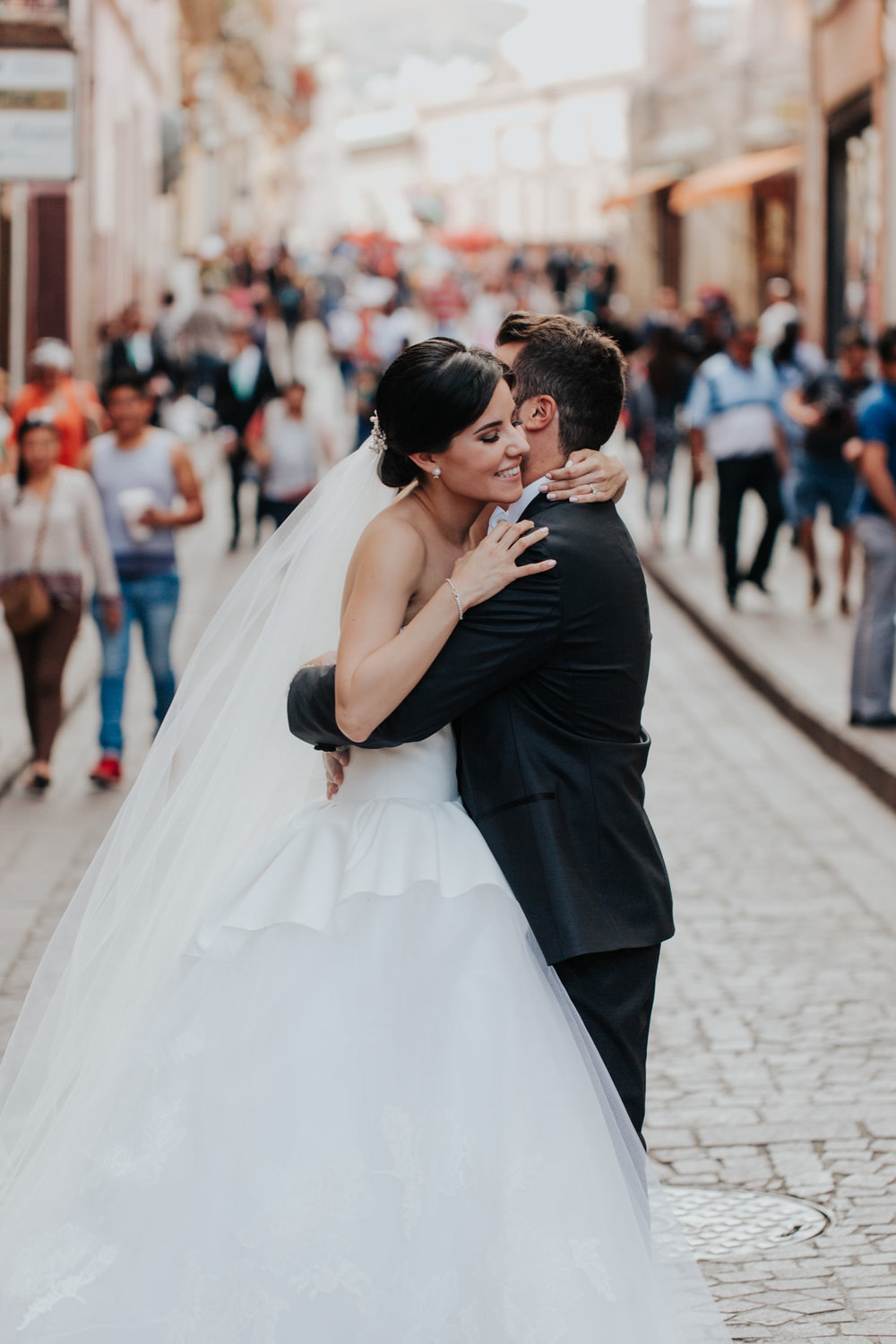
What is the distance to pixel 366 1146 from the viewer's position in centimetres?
302

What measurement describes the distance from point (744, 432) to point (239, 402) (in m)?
6.08

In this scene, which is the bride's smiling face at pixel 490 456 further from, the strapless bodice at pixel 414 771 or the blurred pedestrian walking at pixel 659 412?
the blurred pedestrian walking at pixel 659 412

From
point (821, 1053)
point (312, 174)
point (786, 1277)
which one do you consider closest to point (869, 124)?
point (821, 1053)

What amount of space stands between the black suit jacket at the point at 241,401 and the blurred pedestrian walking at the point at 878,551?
9.46 meters

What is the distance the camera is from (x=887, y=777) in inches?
336

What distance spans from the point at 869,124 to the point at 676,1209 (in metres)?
16.9

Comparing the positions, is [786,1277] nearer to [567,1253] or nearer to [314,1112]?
[567,1253]

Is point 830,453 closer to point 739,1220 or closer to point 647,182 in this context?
point 739,1220

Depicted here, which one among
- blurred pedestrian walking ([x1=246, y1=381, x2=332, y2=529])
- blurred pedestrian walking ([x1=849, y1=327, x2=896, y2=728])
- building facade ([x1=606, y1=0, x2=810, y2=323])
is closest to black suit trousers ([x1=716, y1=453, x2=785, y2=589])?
blurred pedestrian walking ([x1=246, y1=381, x2=332, y2=529])

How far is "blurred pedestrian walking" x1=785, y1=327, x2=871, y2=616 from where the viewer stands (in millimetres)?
13406

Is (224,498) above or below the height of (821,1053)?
above

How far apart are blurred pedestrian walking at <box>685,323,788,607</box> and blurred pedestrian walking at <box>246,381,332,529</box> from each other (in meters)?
3.14

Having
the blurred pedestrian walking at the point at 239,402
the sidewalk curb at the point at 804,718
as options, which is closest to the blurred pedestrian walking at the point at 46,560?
the sidewalk curb at the point at 804,718

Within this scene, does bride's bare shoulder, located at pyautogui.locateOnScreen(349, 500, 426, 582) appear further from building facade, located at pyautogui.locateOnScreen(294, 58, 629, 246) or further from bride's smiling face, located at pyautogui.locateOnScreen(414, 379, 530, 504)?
building facade, located at pyautogui.locateOnScreen(294, 58, 629, 246)
